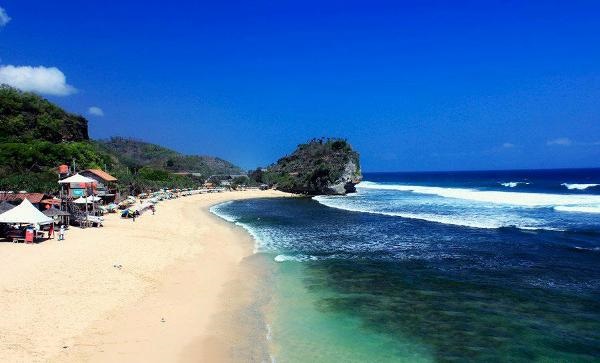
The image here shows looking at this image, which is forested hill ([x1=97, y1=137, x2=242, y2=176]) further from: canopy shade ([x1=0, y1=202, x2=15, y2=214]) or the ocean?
the ocean

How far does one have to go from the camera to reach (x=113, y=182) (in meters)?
47.7

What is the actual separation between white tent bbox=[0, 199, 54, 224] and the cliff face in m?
48.9

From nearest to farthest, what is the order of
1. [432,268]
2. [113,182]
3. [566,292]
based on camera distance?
[566,292] → [432,268] → [113,182]

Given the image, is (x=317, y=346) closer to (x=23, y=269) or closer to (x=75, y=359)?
(x=75, y=359)

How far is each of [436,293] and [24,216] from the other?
68.3ft

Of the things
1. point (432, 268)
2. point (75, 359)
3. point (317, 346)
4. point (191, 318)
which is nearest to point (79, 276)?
point (191, 318)

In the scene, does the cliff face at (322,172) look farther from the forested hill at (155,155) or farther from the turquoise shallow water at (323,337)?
the turquoise shallow water at (323,337)

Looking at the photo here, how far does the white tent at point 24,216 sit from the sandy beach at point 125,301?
163cm

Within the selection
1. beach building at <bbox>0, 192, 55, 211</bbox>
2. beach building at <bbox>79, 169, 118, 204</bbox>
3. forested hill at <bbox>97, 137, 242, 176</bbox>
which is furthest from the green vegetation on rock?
beach building at <bbox>0, 192, 55, 211</bbox>

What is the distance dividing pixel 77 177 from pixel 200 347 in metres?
24.4

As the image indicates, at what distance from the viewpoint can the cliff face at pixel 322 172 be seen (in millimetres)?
67750

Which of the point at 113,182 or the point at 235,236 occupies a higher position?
the point at 113,182

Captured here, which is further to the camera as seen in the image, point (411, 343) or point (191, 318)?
point (191, 318)

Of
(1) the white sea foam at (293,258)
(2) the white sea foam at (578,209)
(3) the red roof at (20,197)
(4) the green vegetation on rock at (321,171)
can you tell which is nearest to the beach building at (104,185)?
(3) the red roof at (20,197)
